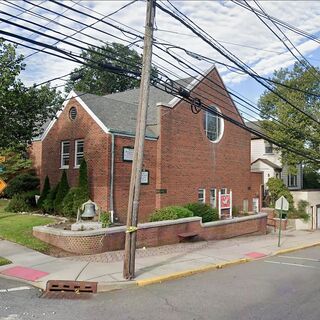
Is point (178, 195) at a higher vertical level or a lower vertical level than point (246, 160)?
lower

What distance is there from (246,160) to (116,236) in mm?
17323

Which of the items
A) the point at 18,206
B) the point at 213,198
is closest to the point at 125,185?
the point at 18,206

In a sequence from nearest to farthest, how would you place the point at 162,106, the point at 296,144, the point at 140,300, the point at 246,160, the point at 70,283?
the point at 140,300 < the point at 70,283 < the point at 162,106 < the point at 246,160 < the point at 296,144

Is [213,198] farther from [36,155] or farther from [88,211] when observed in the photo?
[36,155]

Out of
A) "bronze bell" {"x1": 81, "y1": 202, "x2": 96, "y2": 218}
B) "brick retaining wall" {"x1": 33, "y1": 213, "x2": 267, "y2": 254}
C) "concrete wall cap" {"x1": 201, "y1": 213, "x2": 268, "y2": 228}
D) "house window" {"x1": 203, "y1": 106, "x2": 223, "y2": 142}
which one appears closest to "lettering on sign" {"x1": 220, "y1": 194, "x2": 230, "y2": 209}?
"concrete wall cap" {"x1": 201, "y1": 213, "x2": 268, "y2": 228}

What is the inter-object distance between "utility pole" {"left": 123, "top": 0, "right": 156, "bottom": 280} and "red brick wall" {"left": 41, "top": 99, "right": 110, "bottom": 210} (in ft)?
32.3

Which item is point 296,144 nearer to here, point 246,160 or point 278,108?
point 278,108

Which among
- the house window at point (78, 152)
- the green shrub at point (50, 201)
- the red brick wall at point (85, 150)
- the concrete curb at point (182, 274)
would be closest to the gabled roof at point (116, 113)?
the red brick wall at point (85, 150)

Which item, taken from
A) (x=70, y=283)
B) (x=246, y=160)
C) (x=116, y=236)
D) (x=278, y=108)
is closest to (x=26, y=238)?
Result: (x=116, y=236)

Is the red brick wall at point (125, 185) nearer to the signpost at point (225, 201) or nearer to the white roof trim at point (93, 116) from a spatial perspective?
the white roof trim at point (93, 116)

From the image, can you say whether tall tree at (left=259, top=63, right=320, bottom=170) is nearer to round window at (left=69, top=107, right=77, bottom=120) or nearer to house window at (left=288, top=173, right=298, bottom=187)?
house window at (left=288, top=173, right=298, bottom=187)

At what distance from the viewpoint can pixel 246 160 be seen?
Result: 3123 centimetres

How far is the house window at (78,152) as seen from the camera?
23.5 meters

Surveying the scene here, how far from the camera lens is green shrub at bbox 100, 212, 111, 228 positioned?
17.8 m
